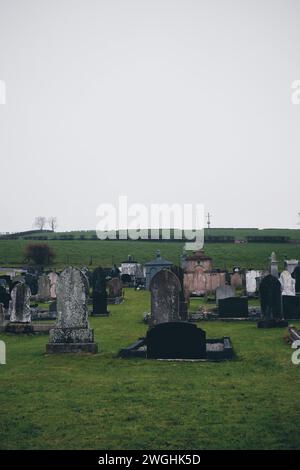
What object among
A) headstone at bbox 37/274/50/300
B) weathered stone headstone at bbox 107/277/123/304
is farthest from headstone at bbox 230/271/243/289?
headstone at bbox 37/274/50/300

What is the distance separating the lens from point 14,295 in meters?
19.0

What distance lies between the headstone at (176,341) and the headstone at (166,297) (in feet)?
9.52

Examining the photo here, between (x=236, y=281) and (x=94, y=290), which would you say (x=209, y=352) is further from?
(x=236, y=281)

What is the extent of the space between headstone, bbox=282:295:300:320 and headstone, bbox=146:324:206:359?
8.68 meters

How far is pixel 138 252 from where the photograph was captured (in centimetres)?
7900

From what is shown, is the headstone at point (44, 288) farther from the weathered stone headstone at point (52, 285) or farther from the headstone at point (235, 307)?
the headstone at point (235, 307)

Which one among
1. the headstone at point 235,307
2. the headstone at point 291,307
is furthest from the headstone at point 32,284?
the headstone at point 291,307

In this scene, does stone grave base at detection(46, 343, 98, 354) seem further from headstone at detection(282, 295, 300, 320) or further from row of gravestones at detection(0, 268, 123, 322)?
headstone at detection(282, 295, 300, 320)

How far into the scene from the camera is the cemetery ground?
293 inches

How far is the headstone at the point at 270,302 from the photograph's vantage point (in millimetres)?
18953

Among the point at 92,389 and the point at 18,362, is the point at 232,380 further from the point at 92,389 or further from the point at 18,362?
the point at 18,362

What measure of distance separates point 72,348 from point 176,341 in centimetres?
314
